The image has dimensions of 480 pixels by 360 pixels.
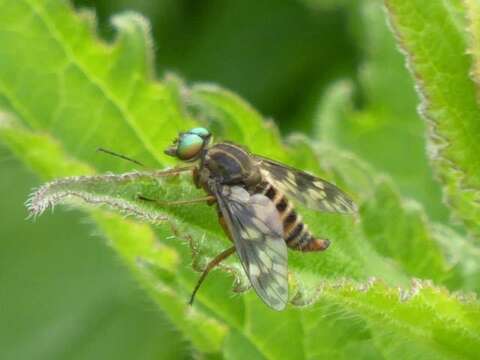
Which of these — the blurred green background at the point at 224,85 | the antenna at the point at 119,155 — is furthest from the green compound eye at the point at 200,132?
the blurred green background at the point at 224,85

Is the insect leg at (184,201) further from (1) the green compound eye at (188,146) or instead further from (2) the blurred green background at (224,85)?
(2) the blurred green background at (224,85)

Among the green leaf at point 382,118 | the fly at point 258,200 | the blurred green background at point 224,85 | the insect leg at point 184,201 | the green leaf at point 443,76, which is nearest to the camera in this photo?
the insect leg at point 184,201

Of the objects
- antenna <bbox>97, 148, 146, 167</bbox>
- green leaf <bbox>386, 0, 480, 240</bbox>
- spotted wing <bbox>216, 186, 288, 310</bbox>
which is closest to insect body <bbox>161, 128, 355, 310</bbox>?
spotted wing <bbox>216, 186, 288, 310</bbox>

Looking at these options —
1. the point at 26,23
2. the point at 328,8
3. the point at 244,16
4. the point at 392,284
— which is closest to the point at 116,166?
the point at 26,23

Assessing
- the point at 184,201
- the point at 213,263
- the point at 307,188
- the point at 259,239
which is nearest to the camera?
the point at 213,263

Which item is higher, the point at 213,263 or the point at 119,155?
the point at 119,155

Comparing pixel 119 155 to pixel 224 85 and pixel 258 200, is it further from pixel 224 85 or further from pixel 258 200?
pixel 224 85

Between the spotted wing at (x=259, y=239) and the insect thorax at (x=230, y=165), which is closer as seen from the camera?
the spotted wing at (x=259, y=239)

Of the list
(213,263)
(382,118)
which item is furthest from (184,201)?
(382,118)

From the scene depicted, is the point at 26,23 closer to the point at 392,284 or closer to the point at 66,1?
the point at 66,1
